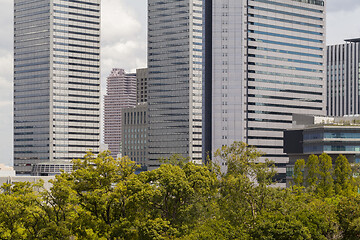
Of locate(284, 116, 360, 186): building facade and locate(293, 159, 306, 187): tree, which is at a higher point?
locate(284, 116, 360, 186): building facade

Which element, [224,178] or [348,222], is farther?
[224,178]

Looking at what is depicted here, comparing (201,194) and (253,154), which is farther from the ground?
(253,154)

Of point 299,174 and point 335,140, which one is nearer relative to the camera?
point 299,174

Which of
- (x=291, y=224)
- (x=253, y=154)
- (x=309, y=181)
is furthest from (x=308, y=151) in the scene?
(x=291, y=224)

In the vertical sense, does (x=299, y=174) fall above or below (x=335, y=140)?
below

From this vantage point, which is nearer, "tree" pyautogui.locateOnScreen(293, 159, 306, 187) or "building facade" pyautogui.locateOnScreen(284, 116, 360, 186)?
"tree" pyautogui.locateOnScreen(293, 159, 306, 187)

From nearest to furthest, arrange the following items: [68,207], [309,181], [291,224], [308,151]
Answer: [291,224] → [68,207] → [309,181] → [308,151]

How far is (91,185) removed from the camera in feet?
271

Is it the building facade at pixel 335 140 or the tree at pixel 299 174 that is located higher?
the building facade at pixel 335 140

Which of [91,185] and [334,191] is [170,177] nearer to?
[91,185]

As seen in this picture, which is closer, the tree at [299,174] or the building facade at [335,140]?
the tree at [299,174]

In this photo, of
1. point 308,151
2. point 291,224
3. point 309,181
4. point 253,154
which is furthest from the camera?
point 308,151

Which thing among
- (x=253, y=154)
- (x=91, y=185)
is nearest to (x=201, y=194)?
(x=253, y=154)

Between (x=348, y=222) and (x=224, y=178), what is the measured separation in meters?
19.0
